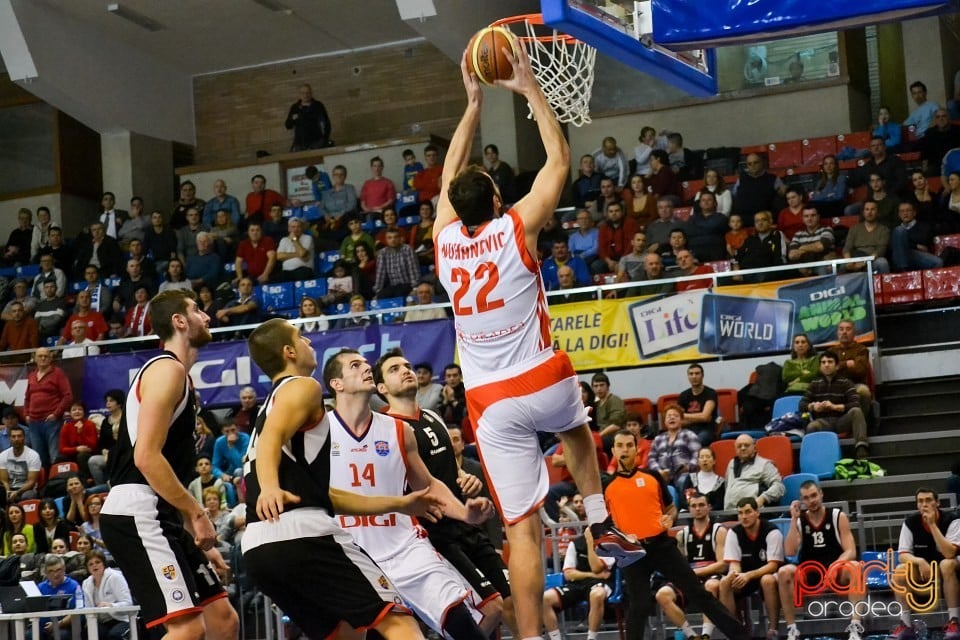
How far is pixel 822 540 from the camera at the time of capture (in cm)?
1191

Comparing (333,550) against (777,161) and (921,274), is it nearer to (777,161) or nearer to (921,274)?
(921,274)

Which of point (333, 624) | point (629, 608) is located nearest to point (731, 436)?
point (629, 608)

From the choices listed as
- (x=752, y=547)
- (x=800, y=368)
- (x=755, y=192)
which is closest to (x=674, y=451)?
(x=800, y=368)

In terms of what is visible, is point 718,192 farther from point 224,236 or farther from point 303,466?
point 303,466

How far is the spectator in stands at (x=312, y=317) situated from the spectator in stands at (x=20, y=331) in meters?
4.77

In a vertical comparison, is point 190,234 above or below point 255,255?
above

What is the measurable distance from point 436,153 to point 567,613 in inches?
405

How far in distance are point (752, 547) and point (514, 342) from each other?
5819mm

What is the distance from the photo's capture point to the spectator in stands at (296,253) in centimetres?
2025

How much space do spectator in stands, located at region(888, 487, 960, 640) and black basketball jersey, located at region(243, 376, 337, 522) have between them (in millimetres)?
6319

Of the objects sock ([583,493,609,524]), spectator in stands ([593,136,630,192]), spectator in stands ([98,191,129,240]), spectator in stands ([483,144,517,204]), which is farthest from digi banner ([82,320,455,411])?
sock ([583,493,609,524])

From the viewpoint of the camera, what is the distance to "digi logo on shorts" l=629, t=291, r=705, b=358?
637 inches

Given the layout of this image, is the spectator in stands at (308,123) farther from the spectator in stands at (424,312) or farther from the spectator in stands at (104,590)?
the spectator in stands at (104,590)

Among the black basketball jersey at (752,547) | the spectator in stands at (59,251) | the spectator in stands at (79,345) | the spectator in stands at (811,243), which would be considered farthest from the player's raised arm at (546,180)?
the spectator in stands at (59,251)
